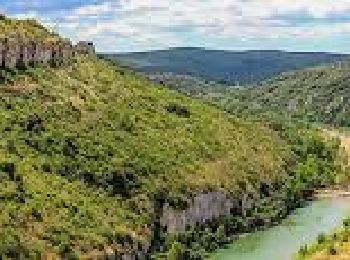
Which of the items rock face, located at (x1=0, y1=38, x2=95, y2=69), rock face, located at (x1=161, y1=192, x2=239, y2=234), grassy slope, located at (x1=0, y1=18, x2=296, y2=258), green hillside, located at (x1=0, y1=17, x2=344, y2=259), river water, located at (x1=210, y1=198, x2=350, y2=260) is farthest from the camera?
rock face, located at (x1=0, y1=38, x2=95, y2=69)

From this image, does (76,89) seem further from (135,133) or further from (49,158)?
(49,158)

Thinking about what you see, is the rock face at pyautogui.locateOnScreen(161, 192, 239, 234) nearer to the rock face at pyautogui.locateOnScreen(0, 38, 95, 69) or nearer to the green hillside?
the green hillside

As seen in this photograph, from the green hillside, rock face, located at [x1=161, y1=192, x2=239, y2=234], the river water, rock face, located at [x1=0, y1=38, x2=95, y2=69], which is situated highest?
rock face, located at [x1=0, y1=38, x2=95, y2=69]

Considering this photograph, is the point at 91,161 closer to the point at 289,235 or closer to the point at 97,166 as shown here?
the point at 97,166

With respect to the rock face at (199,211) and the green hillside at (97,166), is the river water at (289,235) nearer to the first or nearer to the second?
the green hillside at (97,166)

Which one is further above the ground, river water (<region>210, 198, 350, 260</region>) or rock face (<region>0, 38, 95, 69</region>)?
rock face (<region>0, 38, 95, 69</region>)

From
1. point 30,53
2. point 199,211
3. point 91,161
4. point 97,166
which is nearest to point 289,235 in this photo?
point 199,211

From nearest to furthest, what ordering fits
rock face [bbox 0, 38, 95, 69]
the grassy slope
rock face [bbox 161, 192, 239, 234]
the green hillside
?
the green hillside, the grassy slope, rock face [bbox 161, 192, 239, 234], rock face [bbox 0, 38, 95, 69]

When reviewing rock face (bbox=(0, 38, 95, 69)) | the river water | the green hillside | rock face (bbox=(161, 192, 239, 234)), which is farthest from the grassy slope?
the river water
